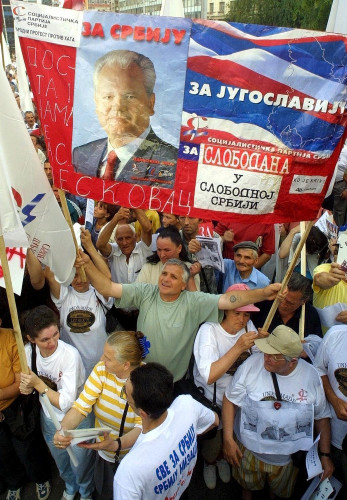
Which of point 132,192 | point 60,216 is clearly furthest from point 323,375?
point 60,216

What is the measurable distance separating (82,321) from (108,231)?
3.41ft

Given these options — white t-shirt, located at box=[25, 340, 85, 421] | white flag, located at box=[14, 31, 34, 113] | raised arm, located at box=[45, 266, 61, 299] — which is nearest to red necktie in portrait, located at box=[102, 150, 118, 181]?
raised arm, located at box=[45, 266, 61, 299]

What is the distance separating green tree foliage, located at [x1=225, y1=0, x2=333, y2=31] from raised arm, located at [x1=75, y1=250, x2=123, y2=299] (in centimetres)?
2575

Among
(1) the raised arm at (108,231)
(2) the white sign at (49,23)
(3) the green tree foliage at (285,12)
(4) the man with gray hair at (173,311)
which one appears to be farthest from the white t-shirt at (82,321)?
(3) the green tree foliage at (285,12)

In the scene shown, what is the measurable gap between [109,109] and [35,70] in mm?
484

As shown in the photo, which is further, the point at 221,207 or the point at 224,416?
the point at 224,416

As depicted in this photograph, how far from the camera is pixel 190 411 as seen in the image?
2.32 metres

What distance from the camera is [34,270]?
127 inches

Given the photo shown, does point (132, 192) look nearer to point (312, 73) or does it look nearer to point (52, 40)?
point (52, 40)

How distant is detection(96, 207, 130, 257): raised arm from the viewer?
13.4ft

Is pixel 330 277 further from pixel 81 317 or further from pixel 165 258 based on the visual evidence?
pixel 81 317

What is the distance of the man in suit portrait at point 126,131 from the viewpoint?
245cm

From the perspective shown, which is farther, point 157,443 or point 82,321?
point 82,321

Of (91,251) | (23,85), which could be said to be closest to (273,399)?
(91,251)
